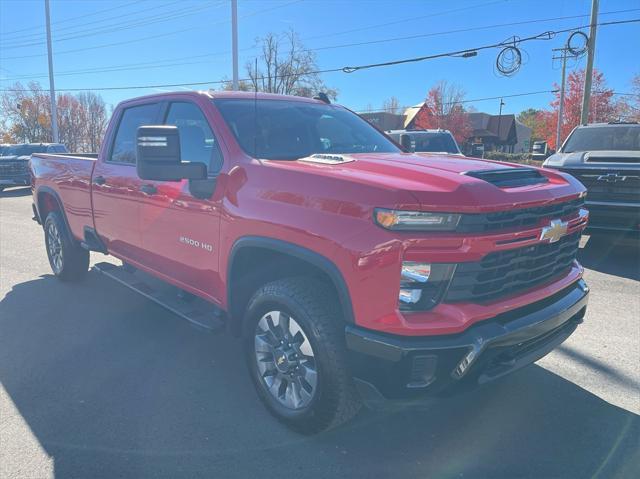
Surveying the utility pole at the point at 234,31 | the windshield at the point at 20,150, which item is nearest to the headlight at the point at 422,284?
the utility pole at the point at 234,31

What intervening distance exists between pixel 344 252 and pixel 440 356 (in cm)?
64

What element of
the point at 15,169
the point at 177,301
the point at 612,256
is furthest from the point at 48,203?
the point at 15,169

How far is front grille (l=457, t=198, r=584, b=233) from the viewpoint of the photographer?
228 cm

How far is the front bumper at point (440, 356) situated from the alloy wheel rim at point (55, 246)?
15.4ft

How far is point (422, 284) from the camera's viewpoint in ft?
7.43

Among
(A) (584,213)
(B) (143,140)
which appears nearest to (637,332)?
(A) (584,213)

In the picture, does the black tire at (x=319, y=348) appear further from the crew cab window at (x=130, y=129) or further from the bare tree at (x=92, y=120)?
the bare tree at (x=92, y=120)

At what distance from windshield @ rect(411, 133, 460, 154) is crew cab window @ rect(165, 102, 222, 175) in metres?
8.46

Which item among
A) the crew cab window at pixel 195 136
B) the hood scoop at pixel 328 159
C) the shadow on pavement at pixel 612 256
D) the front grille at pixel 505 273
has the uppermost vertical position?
the crew cab window at pixel 195 136

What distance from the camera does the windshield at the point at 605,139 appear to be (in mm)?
8242

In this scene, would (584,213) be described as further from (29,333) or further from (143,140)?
(29,333)

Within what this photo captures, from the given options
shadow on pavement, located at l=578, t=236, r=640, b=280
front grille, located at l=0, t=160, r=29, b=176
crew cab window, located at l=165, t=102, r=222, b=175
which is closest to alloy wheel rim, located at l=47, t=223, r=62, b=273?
crew cab window, located at l=165, t=102, r=222, b=175

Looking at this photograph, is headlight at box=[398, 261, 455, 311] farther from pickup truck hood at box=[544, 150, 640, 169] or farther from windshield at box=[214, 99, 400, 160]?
pickup truck hood at box=[544, 150, 640, 169]

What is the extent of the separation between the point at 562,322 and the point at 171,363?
2753 mm
